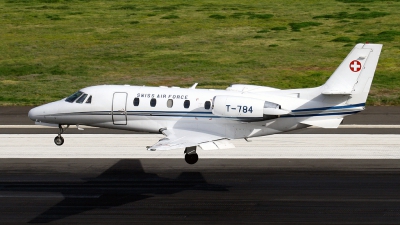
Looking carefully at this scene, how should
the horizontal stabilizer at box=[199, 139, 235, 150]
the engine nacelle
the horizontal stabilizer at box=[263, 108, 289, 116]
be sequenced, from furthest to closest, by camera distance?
the engine nacelle, the horizontal stabilizer at box=[263, 108, 289, 116], the horizontal stabilizer at box=[199, 139, 235, 150]

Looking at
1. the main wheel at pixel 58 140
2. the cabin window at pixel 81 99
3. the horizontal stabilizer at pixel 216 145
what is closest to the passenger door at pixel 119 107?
the cabin window at pixel 81 99

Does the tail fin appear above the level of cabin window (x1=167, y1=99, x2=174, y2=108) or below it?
above

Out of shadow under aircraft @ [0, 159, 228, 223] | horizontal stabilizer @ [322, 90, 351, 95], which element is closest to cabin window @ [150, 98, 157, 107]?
shadow under aircraft @ [0, 159, 228, 223]

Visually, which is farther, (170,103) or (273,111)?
(170,103)

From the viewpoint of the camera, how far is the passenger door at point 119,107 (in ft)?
103

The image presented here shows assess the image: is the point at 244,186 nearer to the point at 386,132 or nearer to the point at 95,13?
the point at 386,132

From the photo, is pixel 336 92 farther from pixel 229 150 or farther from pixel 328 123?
pixel 229 150

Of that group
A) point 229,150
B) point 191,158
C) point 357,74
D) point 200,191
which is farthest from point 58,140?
point 357,74

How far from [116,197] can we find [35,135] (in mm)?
13518

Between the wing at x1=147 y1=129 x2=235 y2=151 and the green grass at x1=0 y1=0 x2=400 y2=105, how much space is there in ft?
66.9

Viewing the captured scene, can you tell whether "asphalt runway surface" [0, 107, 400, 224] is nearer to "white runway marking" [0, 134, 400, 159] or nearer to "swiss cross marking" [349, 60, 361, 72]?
"white runway marking" [0, 134, 400, 159]

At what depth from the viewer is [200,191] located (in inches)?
1094

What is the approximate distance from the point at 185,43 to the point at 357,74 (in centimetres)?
3796

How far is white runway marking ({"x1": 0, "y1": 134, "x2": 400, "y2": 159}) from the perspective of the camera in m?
34.1
